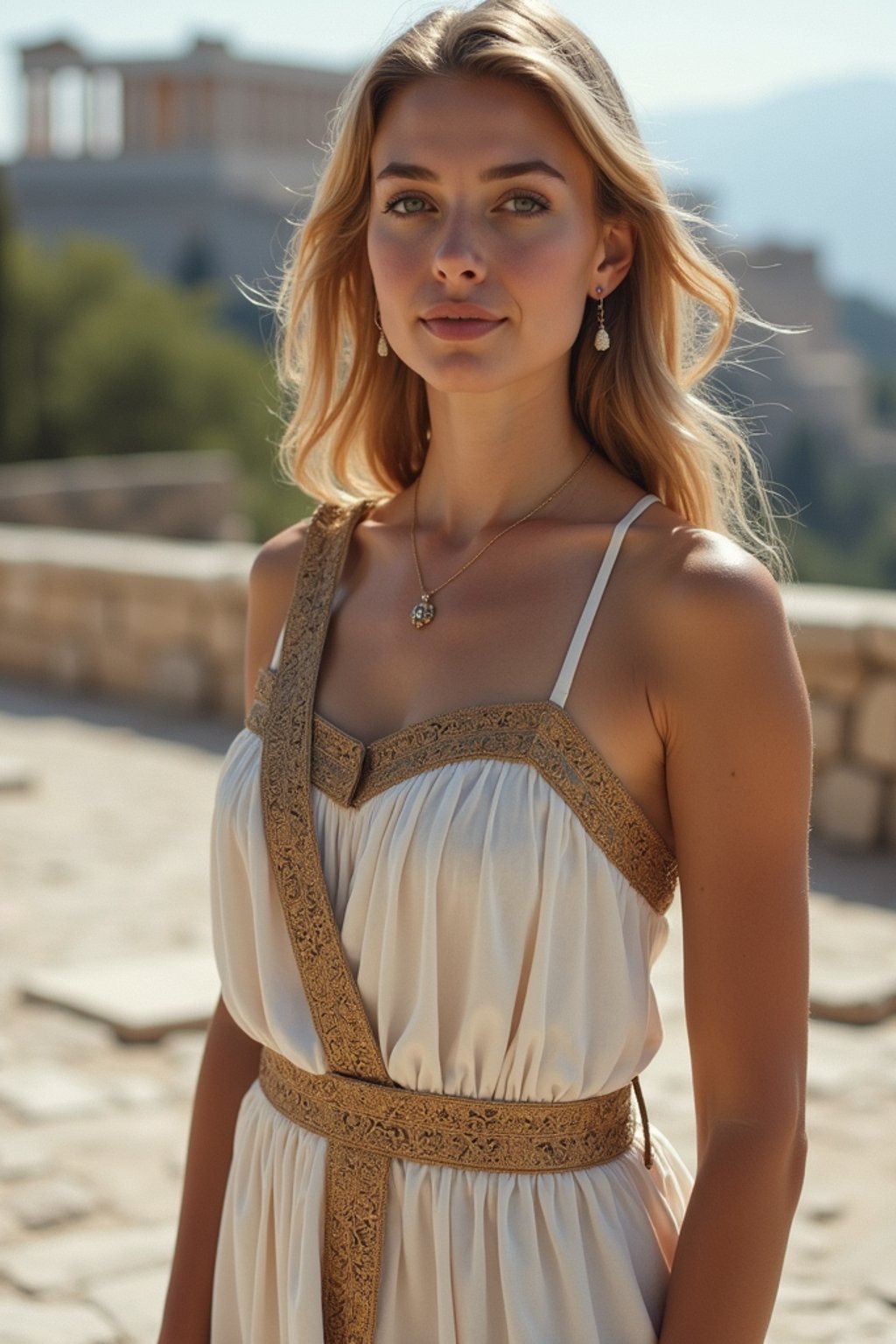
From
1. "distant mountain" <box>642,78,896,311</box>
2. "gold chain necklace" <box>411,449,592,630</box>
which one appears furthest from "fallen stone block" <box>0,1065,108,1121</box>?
"distant mountain" <box>642,78,896,311</box>

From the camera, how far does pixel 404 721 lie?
1.77 m

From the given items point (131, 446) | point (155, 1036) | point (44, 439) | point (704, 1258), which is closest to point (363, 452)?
point (704, 1258)

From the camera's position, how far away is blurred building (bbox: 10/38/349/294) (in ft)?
221

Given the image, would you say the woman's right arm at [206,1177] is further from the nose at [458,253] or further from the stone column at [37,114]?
the stone column at [37,114]

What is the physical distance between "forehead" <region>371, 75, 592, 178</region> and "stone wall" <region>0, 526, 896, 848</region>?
15.2 feet

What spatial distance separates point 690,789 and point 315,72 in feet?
265

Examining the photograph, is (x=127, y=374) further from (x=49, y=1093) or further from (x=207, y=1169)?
(x=207, y=1169)

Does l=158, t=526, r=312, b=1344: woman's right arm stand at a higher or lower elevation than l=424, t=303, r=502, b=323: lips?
lower

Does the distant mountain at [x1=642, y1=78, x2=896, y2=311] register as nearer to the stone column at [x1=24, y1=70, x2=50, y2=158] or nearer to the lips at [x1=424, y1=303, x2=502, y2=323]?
the stone column at [x1=24, y1=70, x2=50, y2=158]

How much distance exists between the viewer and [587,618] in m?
1.68

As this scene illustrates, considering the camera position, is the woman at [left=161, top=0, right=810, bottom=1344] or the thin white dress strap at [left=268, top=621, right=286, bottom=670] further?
the thin white dress strap at [left=268, top=621, right=286, bottom=670]

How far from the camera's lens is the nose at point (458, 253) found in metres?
1.70

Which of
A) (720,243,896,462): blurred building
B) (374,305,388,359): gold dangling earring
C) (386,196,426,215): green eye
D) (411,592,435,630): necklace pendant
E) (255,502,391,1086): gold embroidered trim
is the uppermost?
(386,196,426,215): green eye

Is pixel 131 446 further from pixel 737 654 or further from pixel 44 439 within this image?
pixel 737 654
